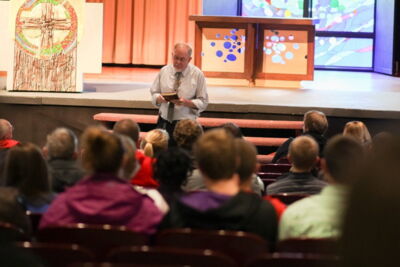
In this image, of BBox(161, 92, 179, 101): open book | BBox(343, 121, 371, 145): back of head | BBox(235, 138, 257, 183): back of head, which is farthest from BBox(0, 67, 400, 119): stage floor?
BBox(235, 138, 257, 183): back of head

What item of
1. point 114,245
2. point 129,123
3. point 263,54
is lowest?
point 114,245

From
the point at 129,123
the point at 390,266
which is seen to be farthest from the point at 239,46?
the point at 390,266

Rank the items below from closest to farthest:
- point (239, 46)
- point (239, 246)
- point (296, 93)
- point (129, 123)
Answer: point (239, 246)
point (129, 123)
point (296, 93)
point (239, 46)

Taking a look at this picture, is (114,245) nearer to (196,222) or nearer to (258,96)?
(196,222)

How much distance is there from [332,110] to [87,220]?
489 centimetres

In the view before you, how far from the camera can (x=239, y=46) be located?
30.4ft

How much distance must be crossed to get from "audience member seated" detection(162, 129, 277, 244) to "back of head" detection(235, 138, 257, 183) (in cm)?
14

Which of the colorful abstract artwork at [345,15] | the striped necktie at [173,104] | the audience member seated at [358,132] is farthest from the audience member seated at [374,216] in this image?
the colorful abstract artwork at [345,15]

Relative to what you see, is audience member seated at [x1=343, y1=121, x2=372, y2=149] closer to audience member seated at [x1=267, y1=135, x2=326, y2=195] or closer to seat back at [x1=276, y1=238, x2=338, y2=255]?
audience member seated at [x1=267, y1=135, x2=326, y2=195]

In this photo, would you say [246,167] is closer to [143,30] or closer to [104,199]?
[104,199]

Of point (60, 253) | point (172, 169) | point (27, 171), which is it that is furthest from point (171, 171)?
point (60, 253)

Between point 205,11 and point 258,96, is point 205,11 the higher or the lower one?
the higher one

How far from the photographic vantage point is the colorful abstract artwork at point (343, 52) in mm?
13516

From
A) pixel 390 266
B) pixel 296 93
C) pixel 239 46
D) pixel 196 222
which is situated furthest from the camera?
pixel 239 46
